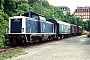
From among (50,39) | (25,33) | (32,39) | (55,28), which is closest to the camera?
(25,33)

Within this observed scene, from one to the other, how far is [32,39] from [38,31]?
2724 millimetres

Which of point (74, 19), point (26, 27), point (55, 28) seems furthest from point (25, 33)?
point (74, 19)

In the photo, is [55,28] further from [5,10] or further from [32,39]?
[32,39]

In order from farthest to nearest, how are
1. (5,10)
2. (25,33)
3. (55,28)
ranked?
(55,28) → (5,10) → (25,33)

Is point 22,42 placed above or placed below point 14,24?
below

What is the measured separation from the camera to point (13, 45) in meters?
22.0

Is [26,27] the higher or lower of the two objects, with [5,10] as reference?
lower

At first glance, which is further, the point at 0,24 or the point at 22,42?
the point at 0,24

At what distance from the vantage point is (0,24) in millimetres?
23484

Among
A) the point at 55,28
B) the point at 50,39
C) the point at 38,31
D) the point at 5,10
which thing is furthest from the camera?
the point at 55,28

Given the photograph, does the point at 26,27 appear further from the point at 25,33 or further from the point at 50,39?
the point at 50,39

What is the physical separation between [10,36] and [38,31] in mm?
4529

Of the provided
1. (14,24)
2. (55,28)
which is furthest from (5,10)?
(55,28)

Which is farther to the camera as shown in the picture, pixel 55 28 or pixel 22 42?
pixel 55 28
